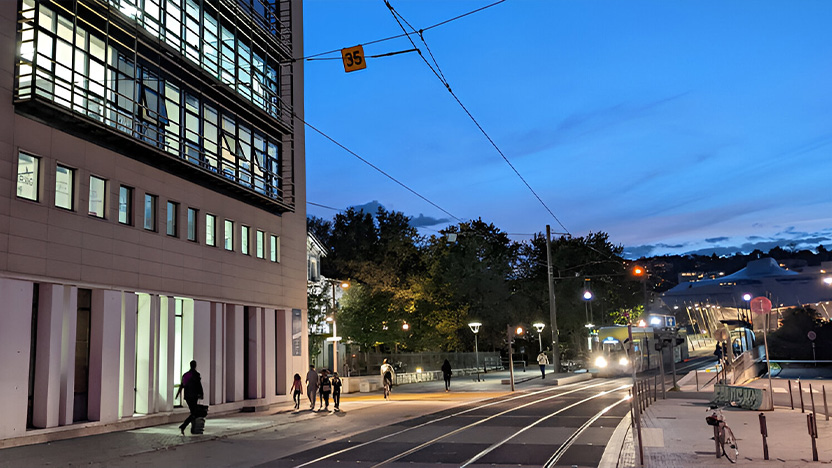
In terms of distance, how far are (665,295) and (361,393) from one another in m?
157

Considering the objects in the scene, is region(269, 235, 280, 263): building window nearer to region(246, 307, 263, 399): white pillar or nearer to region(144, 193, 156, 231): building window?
region(246, 307, 263, 399): white pillar

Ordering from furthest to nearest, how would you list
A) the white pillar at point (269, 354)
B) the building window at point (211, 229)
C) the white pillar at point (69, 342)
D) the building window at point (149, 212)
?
the white pillar at point (269, 354)
the building window at point (211, 229)
the building window at point (149, 212)
the white pillar at point (69, 342)

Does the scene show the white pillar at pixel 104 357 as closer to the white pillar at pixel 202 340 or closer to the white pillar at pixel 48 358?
the white pillar at pixel 48 358

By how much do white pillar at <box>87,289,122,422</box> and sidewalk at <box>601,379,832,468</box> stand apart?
13750 millimetres

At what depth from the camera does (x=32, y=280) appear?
1694cm

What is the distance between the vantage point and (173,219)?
23.4m

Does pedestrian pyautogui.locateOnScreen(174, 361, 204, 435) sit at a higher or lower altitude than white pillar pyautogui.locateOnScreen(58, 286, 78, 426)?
lower

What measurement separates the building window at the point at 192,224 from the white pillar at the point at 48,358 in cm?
693

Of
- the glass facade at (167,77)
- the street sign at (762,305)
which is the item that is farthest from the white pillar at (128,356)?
the street sign at (762,305)

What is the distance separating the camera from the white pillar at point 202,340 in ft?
78.8

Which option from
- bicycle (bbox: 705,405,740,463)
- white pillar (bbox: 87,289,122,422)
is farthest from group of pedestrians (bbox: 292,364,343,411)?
bicycle (bbox: 705,405,740,463)

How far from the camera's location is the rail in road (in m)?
13.1

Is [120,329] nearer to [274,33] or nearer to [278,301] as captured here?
[278,301]

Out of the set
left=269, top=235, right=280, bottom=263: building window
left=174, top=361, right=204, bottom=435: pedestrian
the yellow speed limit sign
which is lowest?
left=174, top=361, right=204, bottom=435: pedestrian
